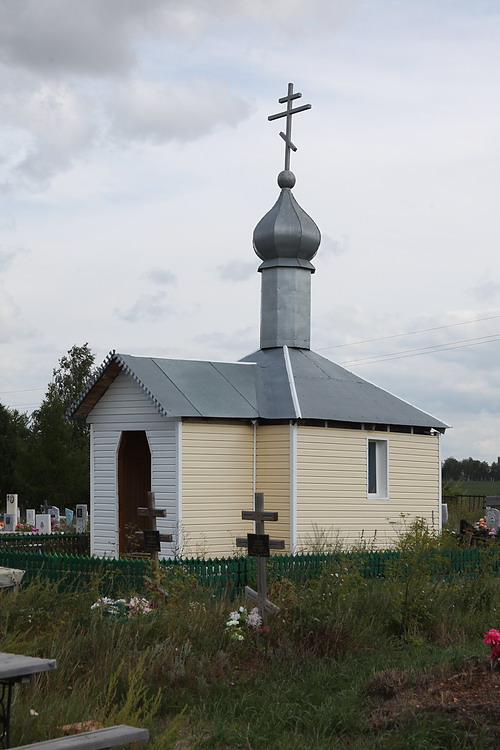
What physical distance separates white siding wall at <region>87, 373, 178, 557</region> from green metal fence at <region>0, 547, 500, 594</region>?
3475mm

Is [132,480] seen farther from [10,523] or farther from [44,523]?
[10,523]

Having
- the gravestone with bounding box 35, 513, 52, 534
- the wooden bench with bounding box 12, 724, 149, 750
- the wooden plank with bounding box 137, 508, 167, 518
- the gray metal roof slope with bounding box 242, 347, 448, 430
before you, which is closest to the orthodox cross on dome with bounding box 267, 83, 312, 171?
the gray metal roof slope with bounding box 242, 347, 448, 430

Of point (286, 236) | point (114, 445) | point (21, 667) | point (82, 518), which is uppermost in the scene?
point (286, 236)

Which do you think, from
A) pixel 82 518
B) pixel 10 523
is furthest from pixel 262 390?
pixel 10 523

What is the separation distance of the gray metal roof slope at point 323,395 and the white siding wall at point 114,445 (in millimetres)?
1926

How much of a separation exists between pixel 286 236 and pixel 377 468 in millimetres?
4926

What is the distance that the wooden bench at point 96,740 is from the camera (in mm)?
5828

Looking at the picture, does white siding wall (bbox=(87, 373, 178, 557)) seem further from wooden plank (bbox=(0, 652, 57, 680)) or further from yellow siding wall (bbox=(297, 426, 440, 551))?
wooden plank (bbox=(0, 652, 57, 680))

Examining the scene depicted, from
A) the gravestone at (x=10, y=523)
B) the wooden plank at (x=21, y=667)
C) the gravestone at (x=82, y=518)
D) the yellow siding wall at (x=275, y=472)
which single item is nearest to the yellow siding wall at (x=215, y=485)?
the yellow siding wall at (x=275, y=472)

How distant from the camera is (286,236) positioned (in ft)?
64.8

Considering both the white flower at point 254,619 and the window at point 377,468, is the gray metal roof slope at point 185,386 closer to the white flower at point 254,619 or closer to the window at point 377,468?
the window at point 377,468

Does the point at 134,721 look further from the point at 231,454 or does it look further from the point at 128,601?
the point at 231,454

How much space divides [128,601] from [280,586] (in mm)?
2001

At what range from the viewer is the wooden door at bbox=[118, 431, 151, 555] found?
1862cm
